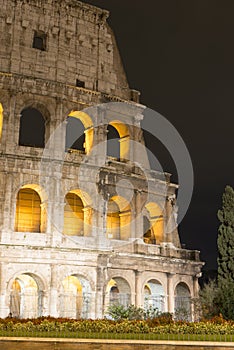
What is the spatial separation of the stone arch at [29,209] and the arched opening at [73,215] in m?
1.70

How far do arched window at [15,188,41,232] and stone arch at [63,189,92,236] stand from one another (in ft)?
5.69

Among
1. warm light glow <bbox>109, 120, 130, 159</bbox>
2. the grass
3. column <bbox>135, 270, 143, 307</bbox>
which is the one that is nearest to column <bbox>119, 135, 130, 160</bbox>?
warm light glow <bbox>109, 120, 130, 159</bbox>

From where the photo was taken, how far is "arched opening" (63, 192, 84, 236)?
106 ft

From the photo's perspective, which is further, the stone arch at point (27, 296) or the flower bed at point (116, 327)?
the stone arch at point (27, 296)

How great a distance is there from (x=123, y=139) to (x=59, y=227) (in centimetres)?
845

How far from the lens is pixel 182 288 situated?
34.4 metres

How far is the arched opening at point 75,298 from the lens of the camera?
2953 centimetres

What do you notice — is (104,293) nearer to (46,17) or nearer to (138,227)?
(138,227)

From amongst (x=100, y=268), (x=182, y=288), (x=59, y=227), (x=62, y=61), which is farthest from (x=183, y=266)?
(x=62, y=61)

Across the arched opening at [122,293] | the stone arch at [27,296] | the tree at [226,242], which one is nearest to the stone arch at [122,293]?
the arched opening at [122,293]

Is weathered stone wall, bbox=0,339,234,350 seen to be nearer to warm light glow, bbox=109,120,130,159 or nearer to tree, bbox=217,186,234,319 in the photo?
tree, bbox=217,186,234,319

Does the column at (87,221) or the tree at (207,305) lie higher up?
the column at (87,221)

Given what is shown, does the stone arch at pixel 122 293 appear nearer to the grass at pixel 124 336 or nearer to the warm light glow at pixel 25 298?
the warm light glow at pixel 25 298

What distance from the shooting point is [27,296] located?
30.2m
